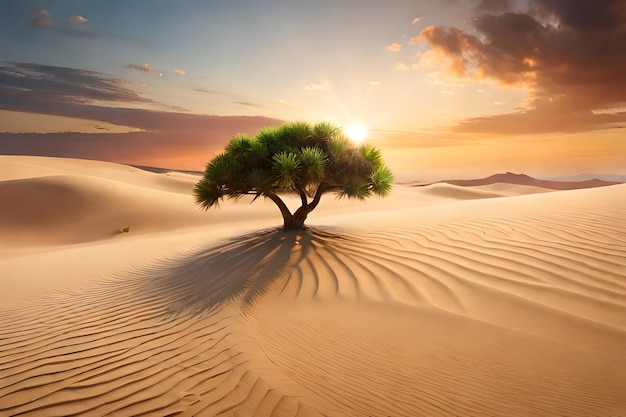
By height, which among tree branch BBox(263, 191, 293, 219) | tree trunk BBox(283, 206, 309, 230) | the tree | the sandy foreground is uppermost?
the tree

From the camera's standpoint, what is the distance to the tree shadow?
4703mm

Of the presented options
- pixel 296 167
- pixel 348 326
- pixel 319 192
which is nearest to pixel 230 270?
pixel 296 167

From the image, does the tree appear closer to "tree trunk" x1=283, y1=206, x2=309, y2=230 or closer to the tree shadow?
"tree trunk" x1=283, y1=206, x2=309, y2=230

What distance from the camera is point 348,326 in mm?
3602

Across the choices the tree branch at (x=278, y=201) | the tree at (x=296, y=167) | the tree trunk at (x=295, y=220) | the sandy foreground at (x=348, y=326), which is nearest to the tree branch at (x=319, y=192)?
the tree at (x=296, y=167)

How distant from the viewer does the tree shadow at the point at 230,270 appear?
470 cm

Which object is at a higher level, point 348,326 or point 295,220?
point 295,220

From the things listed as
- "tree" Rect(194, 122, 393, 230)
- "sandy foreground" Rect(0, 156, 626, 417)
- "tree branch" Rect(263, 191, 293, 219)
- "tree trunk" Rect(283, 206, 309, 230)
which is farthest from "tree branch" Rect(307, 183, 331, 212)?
"sandy foreground" Rect(0, 156, 626, 417)

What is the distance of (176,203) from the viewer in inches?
792

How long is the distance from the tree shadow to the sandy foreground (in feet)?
0.15

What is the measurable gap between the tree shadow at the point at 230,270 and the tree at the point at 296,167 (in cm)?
103

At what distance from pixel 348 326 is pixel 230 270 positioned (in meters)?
2.84

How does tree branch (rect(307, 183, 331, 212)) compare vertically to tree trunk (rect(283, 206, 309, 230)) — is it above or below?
above

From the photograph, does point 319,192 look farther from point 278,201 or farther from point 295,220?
point 278,201
